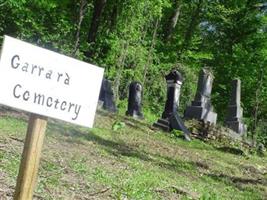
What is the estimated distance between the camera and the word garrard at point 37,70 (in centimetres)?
325

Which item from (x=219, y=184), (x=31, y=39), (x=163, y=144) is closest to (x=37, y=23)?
(x=31, y=39)

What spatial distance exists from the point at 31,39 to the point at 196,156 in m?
13.5

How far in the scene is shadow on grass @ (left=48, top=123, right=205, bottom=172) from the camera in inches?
430

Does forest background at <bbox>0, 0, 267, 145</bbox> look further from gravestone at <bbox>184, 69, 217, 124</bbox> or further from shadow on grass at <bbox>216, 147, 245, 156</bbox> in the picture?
shadow on grass at <bbox>216, 147, 245, 156</bbox>

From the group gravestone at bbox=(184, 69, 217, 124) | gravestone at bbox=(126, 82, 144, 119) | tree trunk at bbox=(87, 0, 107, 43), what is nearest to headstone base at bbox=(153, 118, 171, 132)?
gravestone at bbox=(126, 82, 144, 119)

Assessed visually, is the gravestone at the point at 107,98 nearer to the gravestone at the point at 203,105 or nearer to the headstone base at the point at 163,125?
the headstone base at the point at 163,125

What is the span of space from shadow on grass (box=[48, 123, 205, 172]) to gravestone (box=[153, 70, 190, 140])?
200 inches

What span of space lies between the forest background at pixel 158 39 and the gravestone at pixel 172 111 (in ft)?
6.39

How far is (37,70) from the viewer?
3348 mm

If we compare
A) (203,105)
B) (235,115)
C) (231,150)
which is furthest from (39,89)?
(235,115)

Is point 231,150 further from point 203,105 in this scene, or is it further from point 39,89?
point 39,89

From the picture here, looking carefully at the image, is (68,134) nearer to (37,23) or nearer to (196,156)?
(196,156)

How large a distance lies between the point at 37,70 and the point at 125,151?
26.4 ft

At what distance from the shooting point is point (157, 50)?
31.9 m
